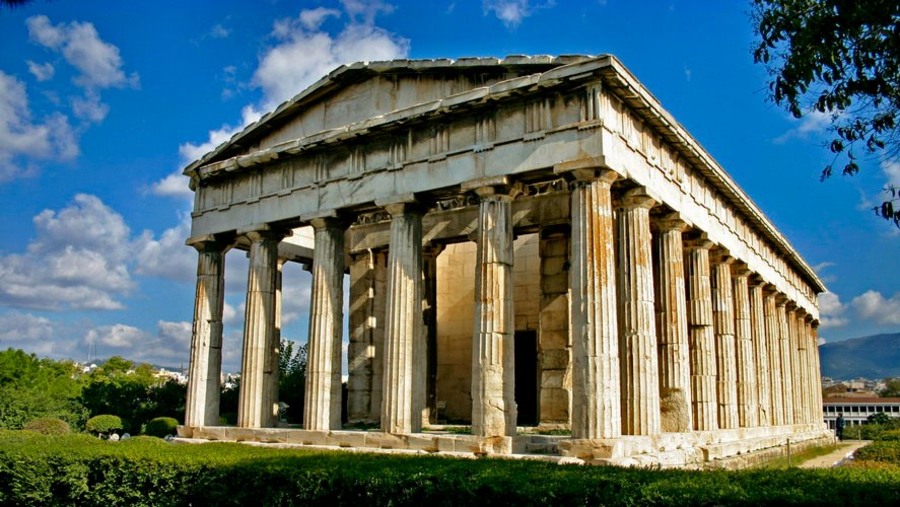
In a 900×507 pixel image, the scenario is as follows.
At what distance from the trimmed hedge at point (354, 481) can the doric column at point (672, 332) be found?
354 inches

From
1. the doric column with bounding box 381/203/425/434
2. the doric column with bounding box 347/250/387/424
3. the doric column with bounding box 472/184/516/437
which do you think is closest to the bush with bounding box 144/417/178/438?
the doric column with bounding box 347/250/387/424

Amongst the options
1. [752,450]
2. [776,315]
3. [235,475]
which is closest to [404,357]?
[235,475]


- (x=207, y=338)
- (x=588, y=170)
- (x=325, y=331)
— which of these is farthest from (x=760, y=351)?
(x=207, y=338)

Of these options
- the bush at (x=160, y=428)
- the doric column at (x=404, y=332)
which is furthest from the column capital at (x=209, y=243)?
the bush at (x=160, y=428)

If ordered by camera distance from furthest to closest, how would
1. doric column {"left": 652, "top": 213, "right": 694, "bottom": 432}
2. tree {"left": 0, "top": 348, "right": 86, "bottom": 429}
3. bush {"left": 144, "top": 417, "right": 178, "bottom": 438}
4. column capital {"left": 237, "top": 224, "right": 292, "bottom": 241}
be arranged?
1. tree {"left": 0, "top": 348, "right": 86, "bottom": 429}
2. bush {"left": 144, "top": 417, "right": 178, "bottom": 438}
3. column capital {"left": 237, "top": 224, "right": 292, "bottom": 241}
4. doric column {"left": 652, "top": 213, "right": 694, "bottom": 432}

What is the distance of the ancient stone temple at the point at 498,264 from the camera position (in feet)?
55.6

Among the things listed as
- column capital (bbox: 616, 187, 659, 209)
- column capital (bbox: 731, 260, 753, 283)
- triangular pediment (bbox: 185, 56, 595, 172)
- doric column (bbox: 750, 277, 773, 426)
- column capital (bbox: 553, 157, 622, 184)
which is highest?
triangular pediment (bbox: 185, 56, 595, 172)

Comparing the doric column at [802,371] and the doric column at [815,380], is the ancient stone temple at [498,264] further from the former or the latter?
the doric column at [815,380]

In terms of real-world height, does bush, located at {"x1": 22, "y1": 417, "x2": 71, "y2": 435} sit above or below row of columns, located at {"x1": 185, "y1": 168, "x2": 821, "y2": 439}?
below

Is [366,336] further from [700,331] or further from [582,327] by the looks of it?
[582,327]

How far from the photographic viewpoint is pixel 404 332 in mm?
19453

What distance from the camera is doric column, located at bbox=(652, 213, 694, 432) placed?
64.8ft

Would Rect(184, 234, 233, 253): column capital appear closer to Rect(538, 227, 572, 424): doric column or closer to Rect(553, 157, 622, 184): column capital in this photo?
Rect(538, 227, 572, 424): doric column

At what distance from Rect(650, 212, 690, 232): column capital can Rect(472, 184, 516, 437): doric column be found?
4.89 meters
